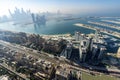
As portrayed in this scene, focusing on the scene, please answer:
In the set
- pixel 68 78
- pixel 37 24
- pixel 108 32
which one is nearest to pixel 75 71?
pixel 68 78

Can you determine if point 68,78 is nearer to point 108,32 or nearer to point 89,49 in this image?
point 89,49

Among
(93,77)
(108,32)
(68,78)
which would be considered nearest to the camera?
(68,78)

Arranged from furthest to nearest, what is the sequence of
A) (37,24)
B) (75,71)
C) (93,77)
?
(37,24) < (75,71) < (93,77)

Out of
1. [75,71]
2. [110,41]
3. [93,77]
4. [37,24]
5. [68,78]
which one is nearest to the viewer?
[68,78]

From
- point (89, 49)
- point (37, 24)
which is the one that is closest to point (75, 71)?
point (89, 49)

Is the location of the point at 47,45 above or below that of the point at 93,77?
above

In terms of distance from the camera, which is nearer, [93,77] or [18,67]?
[93,77]

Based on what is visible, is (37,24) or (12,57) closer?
(12,57)

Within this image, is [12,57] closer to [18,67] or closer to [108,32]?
[18,67]

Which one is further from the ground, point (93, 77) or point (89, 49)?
point (89, 49)
